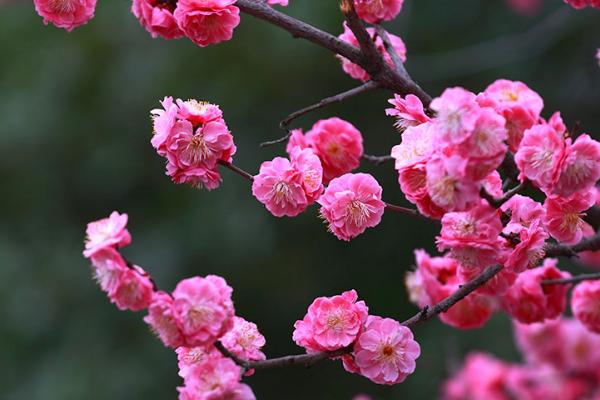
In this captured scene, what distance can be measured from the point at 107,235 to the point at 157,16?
389mm

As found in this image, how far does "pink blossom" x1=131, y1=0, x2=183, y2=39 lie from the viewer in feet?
4.76

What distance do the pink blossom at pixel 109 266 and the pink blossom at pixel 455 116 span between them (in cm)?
42

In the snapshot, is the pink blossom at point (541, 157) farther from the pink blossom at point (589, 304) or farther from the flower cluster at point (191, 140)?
the pink blossom at point (589, 304)

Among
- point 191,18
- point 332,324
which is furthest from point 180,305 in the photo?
point 191,18

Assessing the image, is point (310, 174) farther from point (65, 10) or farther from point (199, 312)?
point (65, 10)

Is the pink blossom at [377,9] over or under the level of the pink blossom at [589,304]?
over

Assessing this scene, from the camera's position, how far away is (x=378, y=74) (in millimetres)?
1468

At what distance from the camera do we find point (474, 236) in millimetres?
1296

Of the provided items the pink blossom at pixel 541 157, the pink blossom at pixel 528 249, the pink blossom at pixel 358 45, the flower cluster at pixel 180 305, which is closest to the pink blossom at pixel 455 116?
the pink blossom at pixel 541 157

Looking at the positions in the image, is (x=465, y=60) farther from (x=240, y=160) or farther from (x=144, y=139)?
(x=144, y=139)

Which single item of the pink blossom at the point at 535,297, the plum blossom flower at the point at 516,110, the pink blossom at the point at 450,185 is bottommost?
the pink blossom at the point at 535,297

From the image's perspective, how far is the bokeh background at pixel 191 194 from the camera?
4.15m

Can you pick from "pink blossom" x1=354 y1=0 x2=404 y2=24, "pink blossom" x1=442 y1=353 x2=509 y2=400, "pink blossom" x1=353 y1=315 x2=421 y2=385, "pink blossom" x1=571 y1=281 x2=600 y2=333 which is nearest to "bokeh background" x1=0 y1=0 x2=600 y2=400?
"pink blossom" x1=442 y1=353 x2=509 y2=400

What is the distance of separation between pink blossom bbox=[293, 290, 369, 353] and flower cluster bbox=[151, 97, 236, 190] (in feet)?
0.78
